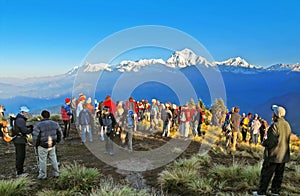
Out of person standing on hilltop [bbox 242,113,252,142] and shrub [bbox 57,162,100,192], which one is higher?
person standing on hilltop [bbox 242,113,252,142]

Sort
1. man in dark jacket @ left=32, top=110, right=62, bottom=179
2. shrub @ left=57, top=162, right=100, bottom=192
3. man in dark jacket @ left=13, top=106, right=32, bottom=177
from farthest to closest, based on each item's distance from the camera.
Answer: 1. man in dark jacket @ left=13, top=106, right=32, bottom=177
2. man in dark jacket @ left=32, top=110, right=62, bottom=179
3. shrub @ left=57, top=162, right=100, bottom=192

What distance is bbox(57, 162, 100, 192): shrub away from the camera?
22.6ft

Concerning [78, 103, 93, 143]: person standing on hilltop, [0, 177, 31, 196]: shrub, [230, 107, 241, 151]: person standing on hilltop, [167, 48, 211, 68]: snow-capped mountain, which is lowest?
[0, 177, 31, 196]: shrub

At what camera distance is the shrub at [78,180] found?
6879mm

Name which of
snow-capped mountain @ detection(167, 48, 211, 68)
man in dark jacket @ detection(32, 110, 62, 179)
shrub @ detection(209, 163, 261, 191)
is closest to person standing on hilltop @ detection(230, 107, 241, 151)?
snow-capped mountain @ detection(167, 48, 211, 68)

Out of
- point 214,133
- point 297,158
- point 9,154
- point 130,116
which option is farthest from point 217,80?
point 9,154

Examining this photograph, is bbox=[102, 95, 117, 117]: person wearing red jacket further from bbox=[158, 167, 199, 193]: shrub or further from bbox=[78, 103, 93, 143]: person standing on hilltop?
bbox=[158, 167, 199, 193]: shrub

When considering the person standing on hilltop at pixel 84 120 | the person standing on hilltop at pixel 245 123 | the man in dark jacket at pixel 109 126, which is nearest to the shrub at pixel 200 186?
the man in dark jacket at pixel 109 126

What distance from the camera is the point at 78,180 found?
23.1ft

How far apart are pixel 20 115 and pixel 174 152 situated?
20.7ft

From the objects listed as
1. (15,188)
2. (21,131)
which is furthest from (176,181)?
(21,131)

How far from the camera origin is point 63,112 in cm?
1241

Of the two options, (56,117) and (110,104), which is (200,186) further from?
(56,117)

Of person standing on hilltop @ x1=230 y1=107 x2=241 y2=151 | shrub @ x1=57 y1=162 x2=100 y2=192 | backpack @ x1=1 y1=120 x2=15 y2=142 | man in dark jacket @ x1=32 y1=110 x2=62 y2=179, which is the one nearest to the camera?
shrub @ x1=57 y1=162 x2=100 y2=192
